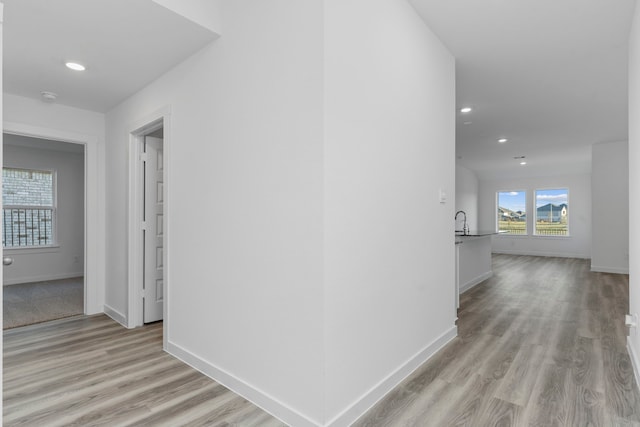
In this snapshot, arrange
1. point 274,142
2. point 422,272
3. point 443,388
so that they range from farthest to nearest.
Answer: point 422,272
point 443,388
point 274,142

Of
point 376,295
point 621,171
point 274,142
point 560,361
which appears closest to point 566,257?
point 621,171

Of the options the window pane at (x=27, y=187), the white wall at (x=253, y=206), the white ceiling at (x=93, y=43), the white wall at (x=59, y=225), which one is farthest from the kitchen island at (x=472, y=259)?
the window pane at (x=27, y=187)

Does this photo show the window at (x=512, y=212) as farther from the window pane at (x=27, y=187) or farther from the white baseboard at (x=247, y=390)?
the window pane at (x=27, y=187)

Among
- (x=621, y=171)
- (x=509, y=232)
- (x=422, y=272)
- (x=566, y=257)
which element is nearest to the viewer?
(x=422, y=272)

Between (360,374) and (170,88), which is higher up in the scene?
(170,88)

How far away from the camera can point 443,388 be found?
7.75 feet

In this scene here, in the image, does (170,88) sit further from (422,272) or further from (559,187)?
(559,187)

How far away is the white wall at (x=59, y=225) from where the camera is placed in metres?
6.08

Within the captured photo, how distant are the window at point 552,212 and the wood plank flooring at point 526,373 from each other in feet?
20.4

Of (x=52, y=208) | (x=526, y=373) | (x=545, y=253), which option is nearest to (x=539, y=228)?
(x=545, y=253)

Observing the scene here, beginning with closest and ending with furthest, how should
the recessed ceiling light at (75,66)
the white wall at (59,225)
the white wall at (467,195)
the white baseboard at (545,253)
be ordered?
the recessed ceiling light at (75,66) < the white wall at (59,225) < the white baseboard at (545,253) < the white wall at (467,195)

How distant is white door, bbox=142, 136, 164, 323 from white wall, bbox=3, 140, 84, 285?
402cm

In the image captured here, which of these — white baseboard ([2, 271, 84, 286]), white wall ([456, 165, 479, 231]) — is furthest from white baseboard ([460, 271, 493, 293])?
white baseboard ([2, 271, 84, 286])

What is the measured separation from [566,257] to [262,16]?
421 inches
